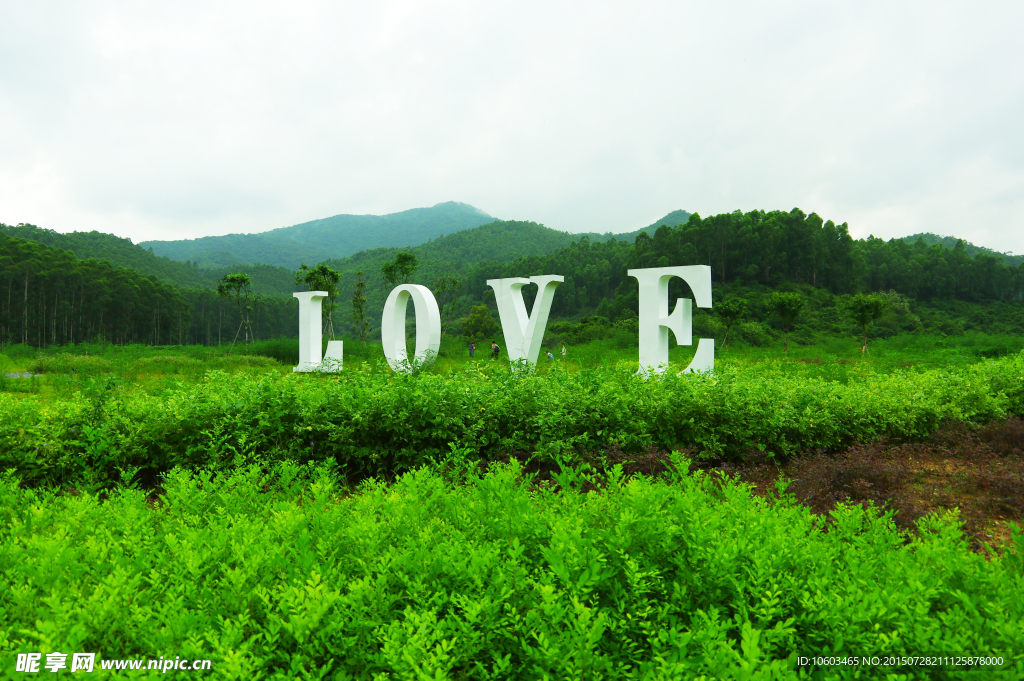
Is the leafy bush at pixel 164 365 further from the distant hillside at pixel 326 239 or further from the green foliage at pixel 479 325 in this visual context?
the distant hillside at pixel 326 239

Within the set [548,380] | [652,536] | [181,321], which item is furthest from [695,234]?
[652,536]

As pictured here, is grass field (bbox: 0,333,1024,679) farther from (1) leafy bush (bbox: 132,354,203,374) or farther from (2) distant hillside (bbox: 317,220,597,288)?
(2) distant hillside (bbox: 317,220,597,288)

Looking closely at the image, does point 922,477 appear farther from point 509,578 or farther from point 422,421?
point 509,578

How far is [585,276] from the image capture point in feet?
164

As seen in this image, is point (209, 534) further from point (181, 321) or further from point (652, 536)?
point (181, 321)

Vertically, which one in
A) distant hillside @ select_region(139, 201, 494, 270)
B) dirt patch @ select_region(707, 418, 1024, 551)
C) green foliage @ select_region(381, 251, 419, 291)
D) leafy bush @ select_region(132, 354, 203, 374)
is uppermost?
distant hillside @ select_region(139, 201, 494, 270)

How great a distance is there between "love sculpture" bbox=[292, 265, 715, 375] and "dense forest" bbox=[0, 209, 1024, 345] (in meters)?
25.2

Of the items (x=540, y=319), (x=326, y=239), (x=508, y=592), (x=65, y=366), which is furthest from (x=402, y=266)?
(x=326, y=239)

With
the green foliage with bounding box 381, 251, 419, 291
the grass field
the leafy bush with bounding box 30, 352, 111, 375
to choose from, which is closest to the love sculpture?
the grass field

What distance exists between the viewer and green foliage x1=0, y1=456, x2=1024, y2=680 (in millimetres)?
1393

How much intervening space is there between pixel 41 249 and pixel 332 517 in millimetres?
41701

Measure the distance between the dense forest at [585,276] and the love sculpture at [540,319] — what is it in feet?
82.5

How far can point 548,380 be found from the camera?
17.1 feet

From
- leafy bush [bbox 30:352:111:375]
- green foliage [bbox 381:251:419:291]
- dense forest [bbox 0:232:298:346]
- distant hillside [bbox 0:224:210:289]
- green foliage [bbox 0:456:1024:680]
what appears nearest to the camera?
green foliage [bbox 0:456:1024:680]
